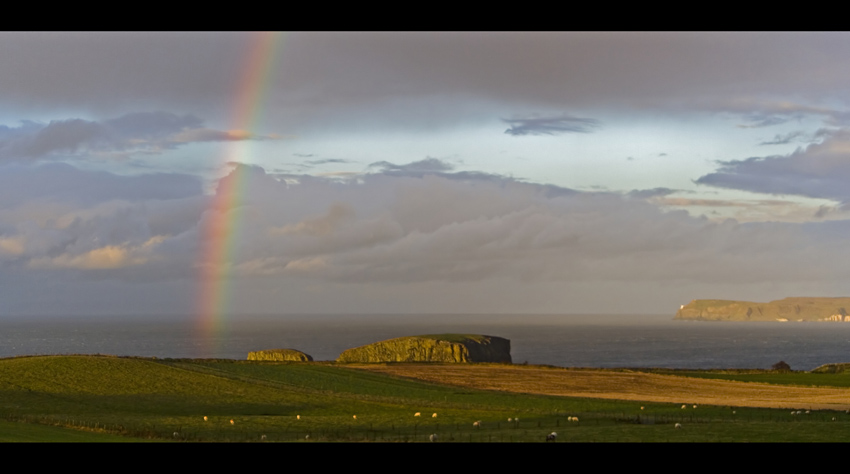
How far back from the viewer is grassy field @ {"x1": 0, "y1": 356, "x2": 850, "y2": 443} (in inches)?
1508

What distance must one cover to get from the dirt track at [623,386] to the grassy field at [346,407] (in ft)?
1.18

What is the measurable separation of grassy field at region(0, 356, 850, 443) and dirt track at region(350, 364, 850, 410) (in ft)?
1.18

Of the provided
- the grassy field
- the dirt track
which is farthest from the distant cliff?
the grassy field

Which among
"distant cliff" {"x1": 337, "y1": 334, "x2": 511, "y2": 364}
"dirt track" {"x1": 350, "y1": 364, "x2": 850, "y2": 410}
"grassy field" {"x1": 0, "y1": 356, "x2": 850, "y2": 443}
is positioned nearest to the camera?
"grassy field" {"x1": 0, "y1": 356, "x2": 850, "y2": 443}

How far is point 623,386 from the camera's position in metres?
71.7

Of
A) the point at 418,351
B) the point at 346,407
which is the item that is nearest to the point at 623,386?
the point at 346,407

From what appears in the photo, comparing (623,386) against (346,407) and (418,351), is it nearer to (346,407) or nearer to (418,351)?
(346,407)

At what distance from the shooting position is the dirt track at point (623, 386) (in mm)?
59312

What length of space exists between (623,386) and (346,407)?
29.2 m

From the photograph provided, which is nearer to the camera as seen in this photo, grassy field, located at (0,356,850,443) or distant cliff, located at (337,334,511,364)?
grassy field, located at (0,356,850,443)

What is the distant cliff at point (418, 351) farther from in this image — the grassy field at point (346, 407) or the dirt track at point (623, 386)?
the grassy field at point (346, 407)

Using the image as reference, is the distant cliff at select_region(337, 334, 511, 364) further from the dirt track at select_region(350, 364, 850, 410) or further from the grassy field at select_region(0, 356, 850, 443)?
the grassy field at select_region(0, 356, 850, 443)

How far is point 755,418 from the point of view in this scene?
1805 inches
